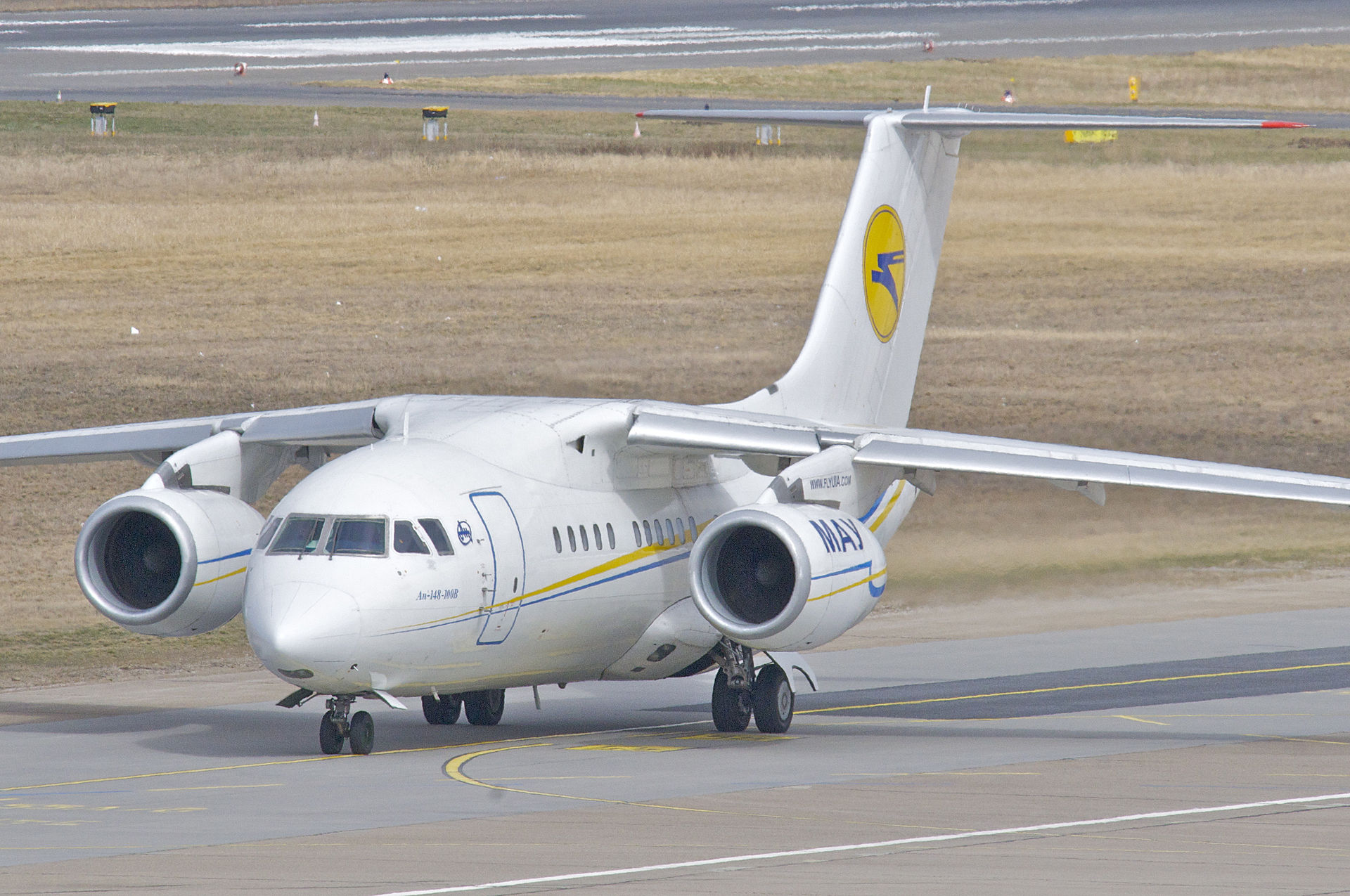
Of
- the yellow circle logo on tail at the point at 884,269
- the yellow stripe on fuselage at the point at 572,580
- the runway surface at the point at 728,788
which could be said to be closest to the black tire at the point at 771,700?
the runway surface at the point at 728,788

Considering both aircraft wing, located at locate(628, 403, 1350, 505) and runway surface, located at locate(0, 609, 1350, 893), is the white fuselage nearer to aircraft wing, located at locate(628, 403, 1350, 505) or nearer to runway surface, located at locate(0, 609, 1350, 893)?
aircraft wing, located at locate(628, 403, 1350, 505)

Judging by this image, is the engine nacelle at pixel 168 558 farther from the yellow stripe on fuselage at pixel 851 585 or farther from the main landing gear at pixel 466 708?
the yellow stripe on fuselage at pixel 851 585

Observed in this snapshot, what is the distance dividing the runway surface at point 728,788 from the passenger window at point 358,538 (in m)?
1.71

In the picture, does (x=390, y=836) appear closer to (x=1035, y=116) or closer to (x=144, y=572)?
(x=144, y=572)

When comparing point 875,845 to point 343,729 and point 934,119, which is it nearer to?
point 343,729

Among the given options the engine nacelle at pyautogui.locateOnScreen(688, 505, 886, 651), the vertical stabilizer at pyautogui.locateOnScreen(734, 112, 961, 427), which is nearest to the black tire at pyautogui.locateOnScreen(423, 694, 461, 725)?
the engine nacelle at pyautogui.locateOnScreen(688, 505, 886, 651)

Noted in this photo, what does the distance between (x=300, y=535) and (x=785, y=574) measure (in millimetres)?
4471

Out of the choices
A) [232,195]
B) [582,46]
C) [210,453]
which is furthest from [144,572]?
[582,46]

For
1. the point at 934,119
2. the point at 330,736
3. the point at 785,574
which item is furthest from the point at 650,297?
the point at 330,736

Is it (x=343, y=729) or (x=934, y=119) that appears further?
(x=934, y=119)

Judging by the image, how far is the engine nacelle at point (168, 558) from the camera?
18.7 metres

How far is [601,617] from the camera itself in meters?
18.7

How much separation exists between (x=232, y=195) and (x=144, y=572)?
99.7 ft

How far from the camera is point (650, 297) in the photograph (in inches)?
1715
